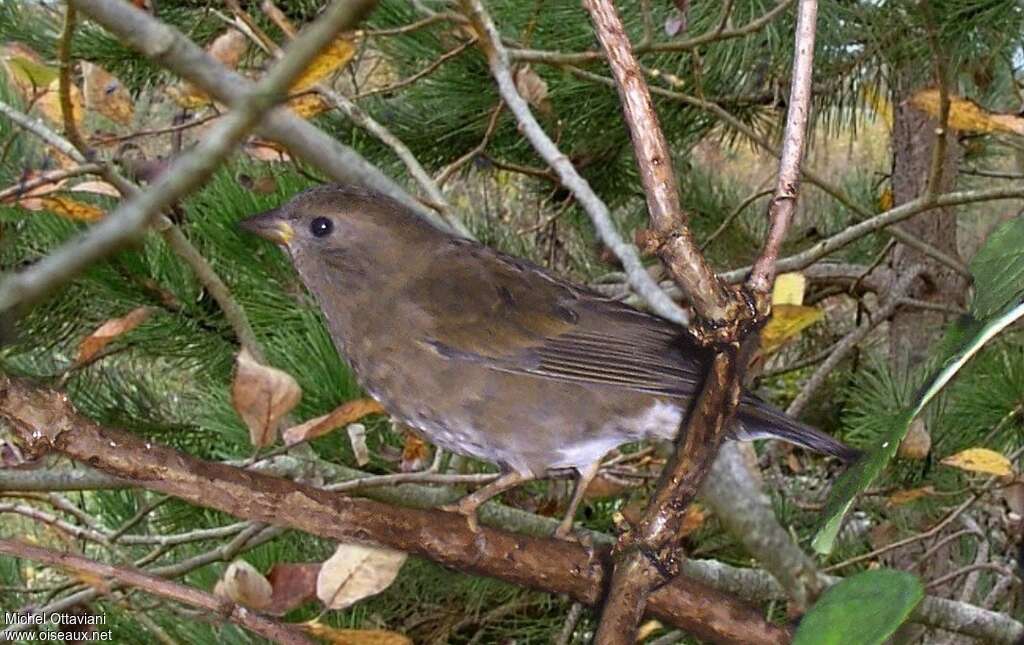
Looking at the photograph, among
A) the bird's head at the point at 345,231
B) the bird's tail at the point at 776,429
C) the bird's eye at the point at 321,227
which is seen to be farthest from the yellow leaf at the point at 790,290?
the bird's eye at the point at 321,227

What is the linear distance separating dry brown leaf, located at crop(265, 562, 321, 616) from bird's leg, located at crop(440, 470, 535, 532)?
16cm

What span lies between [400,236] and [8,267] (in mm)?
1099

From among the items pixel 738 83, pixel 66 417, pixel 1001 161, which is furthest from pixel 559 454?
pixel 1001 161

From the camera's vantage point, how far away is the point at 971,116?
1538 mm

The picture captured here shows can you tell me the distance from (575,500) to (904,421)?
0.84 metres

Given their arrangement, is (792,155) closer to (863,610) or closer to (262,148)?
(863,610)

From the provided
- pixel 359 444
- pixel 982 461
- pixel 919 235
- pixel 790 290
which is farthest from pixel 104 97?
pixel 919 235

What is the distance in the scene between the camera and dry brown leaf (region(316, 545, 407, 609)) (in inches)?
45.7

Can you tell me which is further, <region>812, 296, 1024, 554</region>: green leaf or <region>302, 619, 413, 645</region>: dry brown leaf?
<region>302, 619, 413, 645</region>: dry brown leaf

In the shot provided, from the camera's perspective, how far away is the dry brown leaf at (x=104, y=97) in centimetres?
156

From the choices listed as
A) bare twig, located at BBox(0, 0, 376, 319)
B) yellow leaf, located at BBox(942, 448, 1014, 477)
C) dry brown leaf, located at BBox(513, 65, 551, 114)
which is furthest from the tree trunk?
bare twig, located at BBox(0, 0, 376, 319)

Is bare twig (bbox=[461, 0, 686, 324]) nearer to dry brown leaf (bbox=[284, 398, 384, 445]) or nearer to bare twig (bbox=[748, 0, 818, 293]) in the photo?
dry brown leaf (bbox=[284, 398, 384, 445])

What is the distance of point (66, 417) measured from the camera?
0.84 meters

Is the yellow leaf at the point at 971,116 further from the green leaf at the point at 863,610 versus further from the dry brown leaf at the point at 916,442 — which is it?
the green leaf at the point at 863,610
